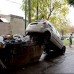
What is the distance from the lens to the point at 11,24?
3638 cm

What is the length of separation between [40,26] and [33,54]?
2301mm

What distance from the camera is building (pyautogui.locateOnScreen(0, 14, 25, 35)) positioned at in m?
32.2

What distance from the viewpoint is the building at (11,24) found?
32188 mm

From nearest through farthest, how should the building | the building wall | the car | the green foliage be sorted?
1. the car
2. the building wall
3. the building
4. the green foliage

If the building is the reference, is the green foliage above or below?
above

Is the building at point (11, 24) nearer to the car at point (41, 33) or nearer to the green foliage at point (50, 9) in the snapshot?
the green foliage at point (50, 9)

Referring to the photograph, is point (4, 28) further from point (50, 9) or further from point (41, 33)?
point (41, 33)

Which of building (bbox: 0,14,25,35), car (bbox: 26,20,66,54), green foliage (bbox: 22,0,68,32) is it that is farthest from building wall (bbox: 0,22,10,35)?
car (bbox: 26,20,66,54)

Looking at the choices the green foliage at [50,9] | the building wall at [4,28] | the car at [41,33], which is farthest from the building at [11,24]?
the car at [41,33]

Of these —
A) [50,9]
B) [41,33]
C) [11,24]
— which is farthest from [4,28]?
[41,33]

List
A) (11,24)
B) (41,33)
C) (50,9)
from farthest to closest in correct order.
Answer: (50,9)
(11,24)
(41,33)

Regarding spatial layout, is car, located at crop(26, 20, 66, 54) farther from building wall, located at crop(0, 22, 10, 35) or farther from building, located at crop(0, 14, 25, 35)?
building, located at crop(0, 14, 25, 35)

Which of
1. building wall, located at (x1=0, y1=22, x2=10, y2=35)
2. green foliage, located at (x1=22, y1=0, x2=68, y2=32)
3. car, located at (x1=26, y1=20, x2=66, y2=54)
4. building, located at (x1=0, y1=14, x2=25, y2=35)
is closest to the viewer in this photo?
car, located at (x1=26, y1=20, x2=66, y2=54)

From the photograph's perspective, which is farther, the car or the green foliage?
the green foliage
